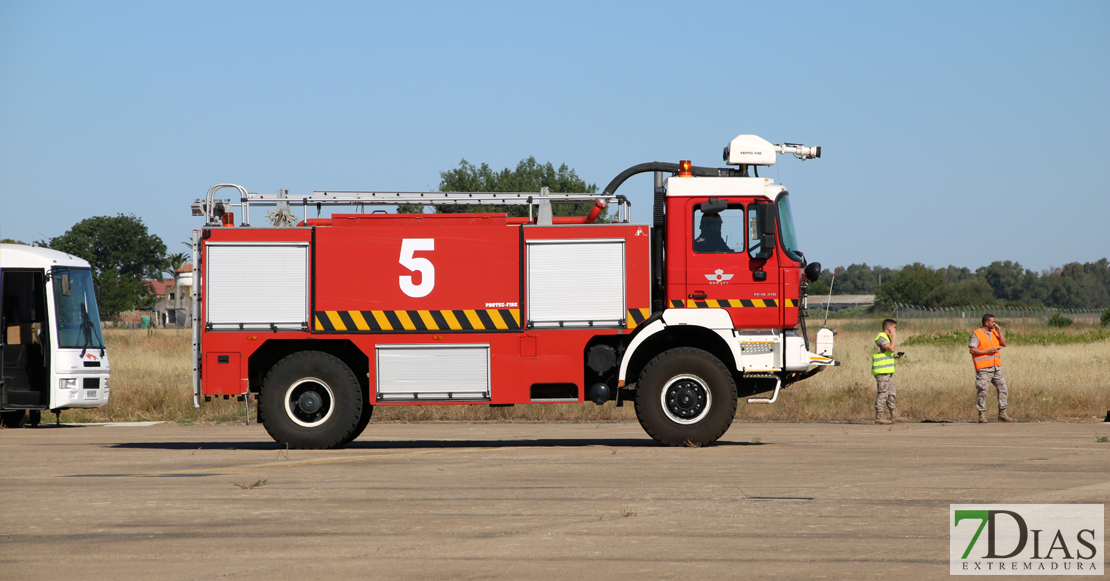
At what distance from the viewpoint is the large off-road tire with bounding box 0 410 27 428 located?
59.3ft

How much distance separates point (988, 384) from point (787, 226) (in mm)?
7454

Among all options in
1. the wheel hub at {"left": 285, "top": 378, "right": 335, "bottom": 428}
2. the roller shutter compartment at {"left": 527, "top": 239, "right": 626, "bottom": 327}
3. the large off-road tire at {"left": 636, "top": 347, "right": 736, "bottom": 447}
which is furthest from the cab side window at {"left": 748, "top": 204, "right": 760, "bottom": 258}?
the wheel hub at {"left": 285, "top": 378, "right": 335, "bottom": 428}

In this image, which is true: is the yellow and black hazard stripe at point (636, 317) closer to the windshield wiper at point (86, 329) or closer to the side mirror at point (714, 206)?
the side mirror at point (714, 206)

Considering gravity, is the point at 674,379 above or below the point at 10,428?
above

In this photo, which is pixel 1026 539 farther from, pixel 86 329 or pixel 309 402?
pixel 86 329

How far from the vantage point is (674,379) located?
12492 millimetres

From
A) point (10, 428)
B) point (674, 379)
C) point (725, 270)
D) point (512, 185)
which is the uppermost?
point (512, 185)

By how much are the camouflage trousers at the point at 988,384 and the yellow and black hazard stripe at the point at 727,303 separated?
710cm

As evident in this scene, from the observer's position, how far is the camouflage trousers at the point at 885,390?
17.9m

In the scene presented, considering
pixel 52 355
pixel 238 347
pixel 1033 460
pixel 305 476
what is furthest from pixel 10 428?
pixel 1033 460

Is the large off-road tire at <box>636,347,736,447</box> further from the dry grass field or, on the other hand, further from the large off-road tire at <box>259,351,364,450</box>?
the dry grass field

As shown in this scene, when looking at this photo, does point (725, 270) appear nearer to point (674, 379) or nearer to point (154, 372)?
point (674, 379)

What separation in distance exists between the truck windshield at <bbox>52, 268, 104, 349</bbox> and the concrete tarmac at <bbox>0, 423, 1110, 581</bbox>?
3947mm

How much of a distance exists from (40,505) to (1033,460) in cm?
973
